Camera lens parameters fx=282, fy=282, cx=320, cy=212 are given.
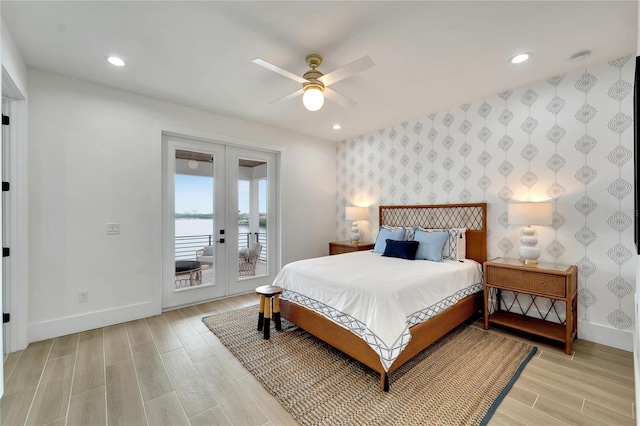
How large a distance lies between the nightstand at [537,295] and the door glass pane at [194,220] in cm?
357

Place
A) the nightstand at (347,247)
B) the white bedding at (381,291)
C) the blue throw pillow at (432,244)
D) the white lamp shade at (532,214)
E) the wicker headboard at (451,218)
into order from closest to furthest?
the white bedding at (381,291), the white lamp shade at (532,214), the blue throw pillow at (432,244), the wicker headboard at (451,218), the nightstand at (347,247)

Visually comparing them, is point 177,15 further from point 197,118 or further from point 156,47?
point 197,118

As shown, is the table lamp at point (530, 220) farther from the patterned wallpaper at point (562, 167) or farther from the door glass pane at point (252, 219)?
the door glass pane at point (252, 219)

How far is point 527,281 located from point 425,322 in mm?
1205

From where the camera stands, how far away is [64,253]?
293 centimetres

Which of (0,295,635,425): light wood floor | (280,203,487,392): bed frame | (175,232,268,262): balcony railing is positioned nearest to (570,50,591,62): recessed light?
(280,203,487,392): bed frame

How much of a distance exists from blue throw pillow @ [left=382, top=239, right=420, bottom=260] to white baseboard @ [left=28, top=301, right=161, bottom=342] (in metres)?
3.01

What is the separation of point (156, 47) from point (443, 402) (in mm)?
3569

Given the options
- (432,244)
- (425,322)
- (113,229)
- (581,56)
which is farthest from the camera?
(432,244)

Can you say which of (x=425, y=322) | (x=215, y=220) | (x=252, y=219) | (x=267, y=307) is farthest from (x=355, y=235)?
(x=425, y=322)

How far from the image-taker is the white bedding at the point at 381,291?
2098 mm

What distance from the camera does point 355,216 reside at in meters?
4.80

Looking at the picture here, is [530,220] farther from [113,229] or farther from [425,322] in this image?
[113,229]

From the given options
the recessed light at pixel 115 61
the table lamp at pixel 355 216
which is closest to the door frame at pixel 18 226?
the recessed light at pixel 115 61
